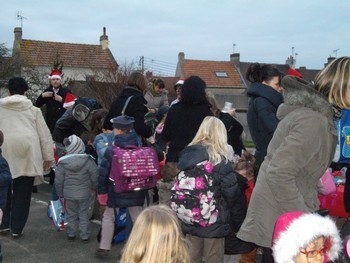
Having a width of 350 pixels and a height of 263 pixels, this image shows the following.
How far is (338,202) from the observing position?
4477mm

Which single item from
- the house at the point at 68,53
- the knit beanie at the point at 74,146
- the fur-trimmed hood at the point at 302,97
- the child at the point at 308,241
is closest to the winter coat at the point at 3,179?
the knit beanie at the point at 74,146

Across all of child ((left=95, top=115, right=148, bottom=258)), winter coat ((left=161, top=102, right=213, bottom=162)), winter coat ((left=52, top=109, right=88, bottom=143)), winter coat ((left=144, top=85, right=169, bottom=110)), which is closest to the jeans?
child ((left=95, top=115, right=148, bottom=258))

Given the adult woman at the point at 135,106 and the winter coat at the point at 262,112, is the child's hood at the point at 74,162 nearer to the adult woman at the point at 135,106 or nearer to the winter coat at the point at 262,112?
the adult woman at the point at 135,106

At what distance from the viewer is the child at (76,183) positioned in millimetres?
5750

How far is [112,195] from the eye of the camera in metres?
5.10

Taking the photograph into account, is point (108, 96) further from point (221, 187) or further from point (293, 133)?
point (293, 133)

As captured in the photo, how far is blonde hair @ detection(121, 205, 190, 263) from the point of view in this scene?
238cm

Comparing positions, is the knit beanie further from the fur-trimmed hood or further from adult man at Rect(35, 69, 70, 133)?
the fur-trimmed hood

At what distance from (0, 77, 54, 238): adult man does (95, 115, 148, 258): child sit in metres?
1.22

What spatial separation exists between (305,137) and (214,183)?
1.48 meters

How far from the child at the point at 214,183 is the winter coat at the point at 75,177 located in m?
1.84

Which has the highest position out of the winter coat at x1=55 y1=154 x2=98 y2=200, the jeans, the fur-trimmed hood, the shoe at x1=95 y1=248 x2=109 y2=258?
the fur-trimmed hood

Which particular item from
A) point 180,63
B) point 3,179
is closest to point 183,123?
point 3,179

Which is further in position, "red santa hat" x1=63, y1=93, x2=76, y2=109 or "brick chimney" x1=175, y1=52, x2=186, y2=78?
"brick chimney" x1=175, y1=52, x2=186, y2=78
